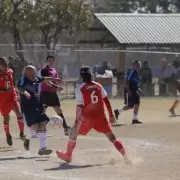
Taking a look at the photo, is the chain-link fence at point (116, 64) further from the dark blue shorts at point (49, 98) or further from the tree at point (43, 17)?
the dark blue shorts at point (49, 98)

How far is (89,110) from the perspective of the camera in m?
11.7

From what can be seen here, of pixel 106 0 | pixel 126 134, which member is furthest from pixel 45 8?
pixel 106 0

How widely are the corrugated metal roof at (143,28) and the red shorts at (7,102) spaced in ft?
68.4

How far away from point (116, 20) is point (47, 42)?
5.14 meters

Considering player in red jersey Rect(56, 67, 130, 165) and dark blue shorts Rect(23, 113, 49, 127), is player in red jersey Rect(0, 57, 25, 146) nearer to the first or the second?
dark blue shorts Rect(23, 113, 49, 127)

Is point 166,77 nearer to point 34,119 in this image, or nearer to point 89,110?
point 34,119

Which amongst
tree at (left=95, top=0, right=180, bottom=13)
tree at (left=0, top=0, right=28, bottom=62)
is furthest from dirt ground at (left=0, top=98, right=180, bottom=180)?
tree at (left=95, top=0, right=180, bottom=13)

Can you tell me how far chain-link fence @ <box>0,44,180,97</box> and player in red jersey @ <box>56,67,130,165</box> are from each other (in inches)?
692

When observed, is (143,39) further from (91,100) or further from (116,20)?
(91,100)

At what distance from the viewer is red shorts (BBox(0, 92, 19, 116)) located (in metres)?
14.4

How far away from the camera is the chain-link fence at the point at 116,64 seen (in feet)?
99.0

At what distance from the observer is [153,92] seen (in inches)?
1192

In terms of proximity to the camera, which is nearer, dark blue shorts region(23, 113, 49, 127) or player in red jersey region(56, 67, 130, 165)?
player in red jersey region(56, 67, 130, 165)

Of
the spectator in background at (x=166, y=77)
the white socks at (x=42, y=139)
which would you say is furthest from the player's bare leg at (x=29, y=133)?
the spectator in background at (x=166, y=77)
